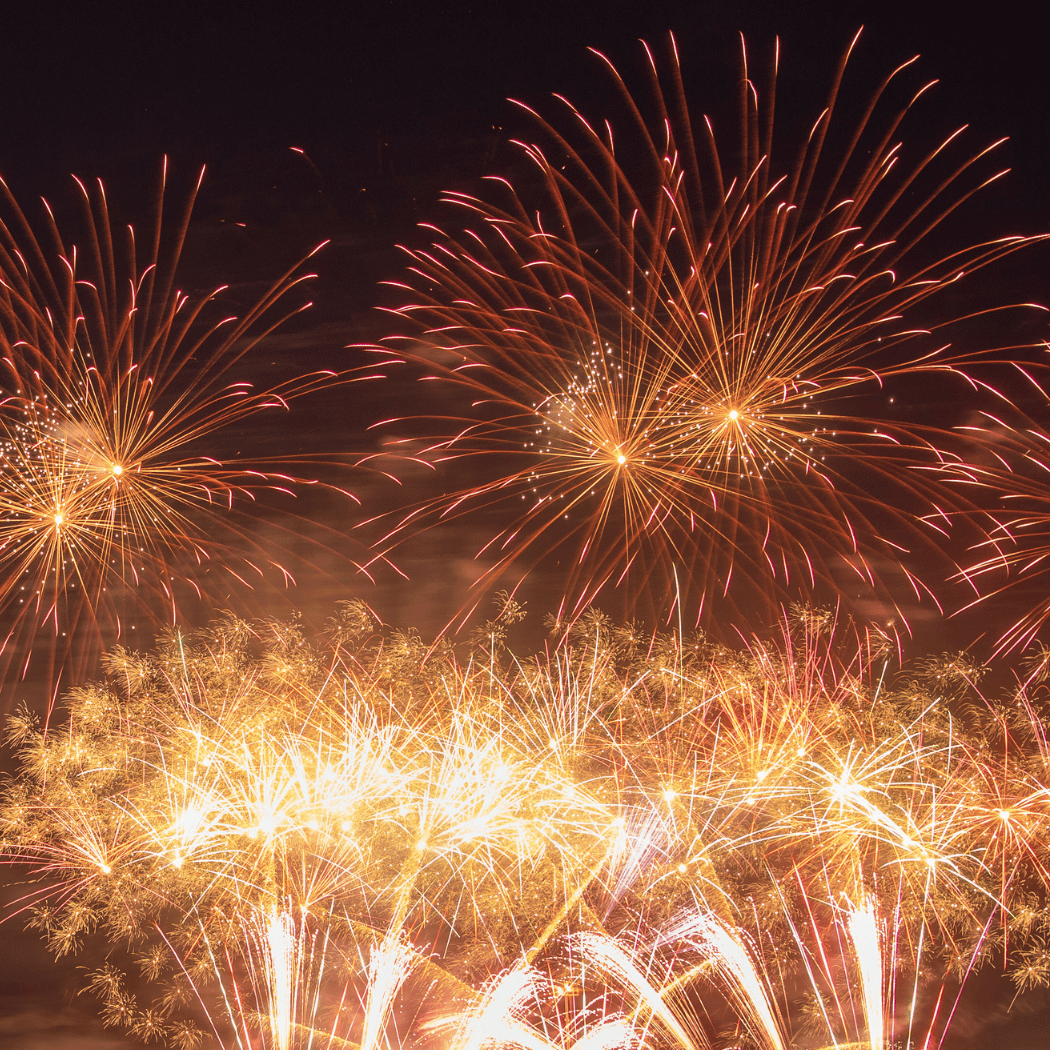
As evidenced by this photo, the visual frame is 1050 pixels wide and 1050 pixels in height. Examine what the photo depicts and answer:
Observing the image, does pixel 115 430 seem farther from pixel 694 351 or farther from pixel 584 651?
pixel 694 351

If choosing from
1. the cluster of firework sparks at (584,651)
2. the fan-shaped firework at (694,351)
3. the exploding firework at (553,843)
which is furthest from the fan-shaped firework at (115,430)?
the fan-shaped firework at (694,351)

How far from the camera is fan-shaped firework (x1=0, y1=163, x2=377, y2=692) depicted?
6.71 m

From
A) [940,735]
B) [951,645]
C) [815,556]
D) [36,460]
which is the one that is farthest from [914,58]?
[36,460]

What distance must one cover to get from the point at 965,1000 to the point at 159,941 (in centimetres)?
736

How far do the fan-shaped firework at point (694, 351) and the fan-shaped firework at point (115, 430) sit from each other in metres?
1.92

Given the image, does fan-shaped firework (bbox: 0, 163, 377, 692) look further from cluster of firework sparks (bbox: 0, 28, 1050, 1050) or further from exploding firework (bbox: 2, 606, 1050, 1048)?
exploding firework (bbox: 2, 606, 1050, 1048)

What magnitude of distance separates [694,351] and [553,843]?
4716mm

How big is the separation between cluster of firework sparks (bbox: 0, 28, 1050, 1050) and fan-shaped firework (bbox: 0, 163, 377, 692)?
4 cm

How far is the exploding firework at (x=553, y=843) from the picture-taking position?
6027 mm

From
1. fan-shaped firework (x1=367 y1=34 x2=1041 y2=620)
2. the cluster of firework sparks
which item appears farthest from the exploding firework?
fan-shaped firework (x1=367 y1=34 x2=1041 y2=620)

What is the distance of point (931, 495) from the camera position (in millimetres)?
7191

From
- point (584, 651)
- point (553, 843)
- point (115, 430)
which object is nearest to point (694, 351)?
point (584, 651)

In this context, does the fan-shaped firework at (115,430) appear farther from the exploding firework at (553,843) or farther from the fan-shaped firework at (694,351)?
the fan-shaped firework at (694,351)

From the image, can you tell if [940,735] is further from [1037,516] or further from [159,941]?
[159,941]
